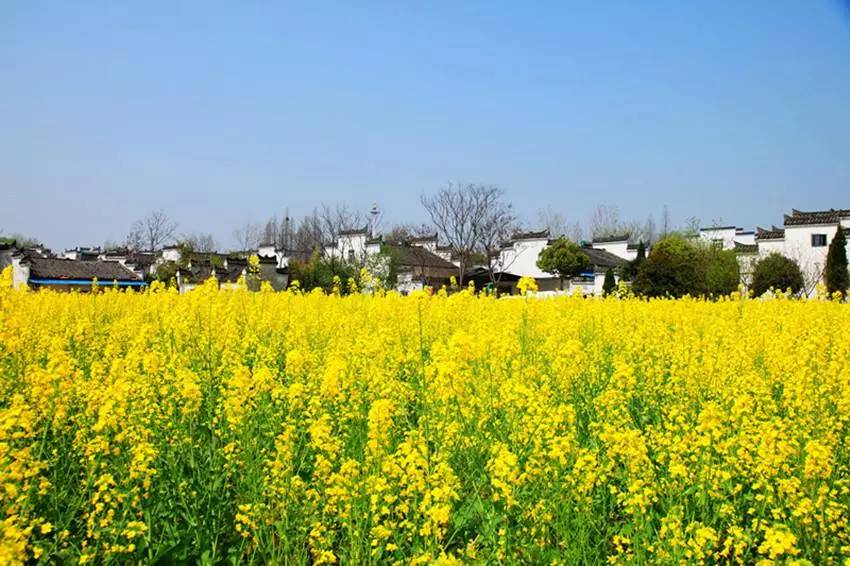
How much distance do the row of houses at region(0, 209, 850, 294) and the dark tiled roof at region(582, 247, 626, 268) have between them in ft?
0.41

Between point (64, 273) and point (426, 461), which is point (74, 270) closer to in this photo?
point (64, 273)

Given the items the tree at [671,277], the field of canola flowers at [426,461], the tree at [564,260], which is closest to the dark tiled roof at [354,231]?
the tree at [564,260]

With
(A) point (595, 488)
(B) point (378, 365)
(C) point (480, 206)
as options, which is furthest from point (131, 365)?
(C) point (480, 206)

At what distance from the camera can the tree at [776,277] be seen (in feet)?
88.3

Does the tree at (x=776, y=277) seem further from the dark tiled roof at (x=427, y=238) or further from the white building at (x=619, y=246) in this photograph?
the dark tiled roof at (x=427, y=238)

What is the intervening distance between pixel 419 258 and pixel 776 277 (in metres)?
30.1

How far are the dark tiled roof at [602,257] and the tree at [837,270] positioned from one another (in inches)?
958

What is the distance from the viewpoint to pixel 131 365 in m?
3.82

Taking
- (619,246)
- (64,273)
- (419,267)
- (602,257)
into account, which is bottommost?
(64,273)

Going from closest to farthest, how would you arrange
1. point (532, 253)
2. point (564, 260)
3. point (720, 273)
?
1. point (720, 273)
2. point (564, 260)
3. point (532, 253)

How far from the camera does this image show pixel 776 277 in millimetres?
26969

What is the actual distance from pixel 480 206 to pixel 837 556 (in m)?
52.1

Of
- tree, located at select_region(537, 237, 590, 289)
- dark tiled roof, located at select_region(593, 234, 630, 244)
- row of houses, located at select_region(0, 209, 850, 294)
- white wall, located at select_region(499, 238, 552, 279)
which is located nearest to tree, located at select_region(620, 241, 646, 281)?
row of houses, located at select_region(0, 209, 850, 294)

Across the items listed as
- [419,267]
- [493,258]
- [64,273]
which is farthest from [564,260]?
[64,273]
